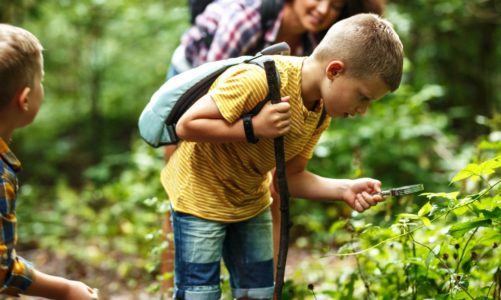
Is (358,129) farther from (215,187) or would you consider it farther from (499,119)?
(215,187)

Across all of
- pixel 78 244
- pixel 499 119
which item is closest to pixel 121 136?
pixel 78 244

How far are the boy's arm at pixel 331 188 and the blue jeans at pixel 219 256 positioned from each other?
0.20m

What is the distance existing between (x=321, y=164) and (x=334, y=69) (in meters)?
3.54

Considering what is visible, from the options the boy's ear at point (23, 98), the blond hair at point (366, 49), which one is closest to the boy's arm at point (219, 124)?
the blond hair at point (366, 49)

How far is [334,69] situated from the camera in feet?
7.40

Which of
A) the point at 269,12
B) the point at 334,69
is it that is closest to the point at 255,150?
the point at 334,69

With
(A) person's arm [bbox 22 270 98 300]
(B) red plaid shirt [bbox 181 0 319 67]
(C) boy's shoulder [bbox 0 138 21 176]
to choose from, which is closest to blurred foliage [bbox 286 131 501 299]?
(A) person's arm [bbox 22 270 98 300]

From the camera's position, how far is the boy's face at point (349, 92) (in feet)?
7.39

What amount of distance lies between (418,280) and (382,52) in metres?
1.11

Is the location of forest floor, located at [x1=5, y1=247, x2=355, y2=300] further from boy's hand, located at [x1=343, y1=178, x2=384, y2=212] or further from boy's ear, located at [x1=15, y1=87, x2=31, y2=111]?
boy's ear, located at [x1=15, y1=87, x2=31, y2=111]

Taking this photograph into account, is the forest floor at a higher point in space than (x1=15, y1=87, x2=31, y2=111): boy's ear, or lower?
lower

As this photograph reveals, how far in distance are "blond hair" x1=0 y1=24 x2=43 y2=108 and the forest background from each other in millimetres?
1064

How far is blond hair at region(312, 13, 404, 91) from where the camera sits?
222 centimetres

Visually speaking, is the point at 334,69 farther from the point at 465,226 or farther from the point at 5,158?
the point at 5,158
